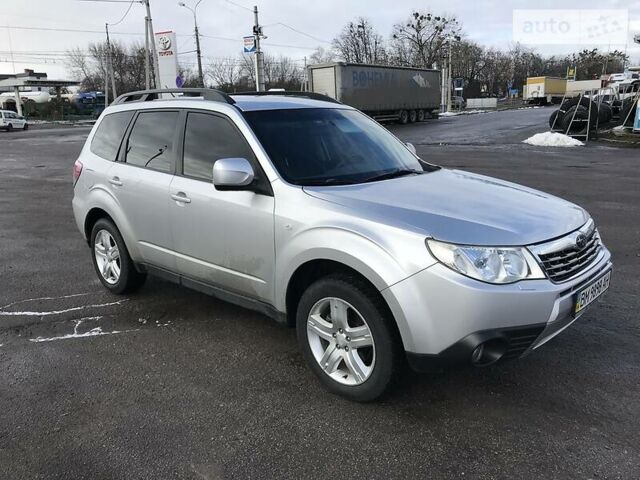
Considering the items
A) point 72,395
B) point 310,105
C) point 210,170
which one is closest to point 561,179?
point 310,105

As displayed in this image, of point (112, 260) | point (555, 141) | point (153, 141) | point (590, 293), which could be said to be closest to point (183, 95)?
point (153, 141)

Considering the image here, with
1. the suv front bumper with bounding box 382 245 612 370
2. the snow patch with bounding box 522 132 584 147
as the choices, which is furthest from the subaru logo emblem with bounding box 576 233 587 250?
the snow patch with bounding box 522 132 584 147

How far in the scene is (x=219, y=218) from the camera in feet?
12.8

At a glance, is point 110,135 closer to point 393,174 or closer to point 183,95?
point 183,95

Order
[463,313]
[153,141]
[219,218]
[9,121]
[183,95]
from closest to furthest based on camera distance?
[463,313], [219,218], [153,141], [183,95], [9,121]

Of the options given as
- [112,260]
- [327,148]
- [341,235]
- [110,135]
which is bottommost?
[112,260]

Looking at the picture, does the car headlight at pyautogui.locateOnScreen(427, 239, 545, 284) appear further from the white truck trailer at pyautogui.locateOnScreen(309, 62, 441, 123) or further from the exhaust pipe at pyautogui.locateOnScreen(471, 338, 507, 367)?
the white truck trailer at pyautogui.locateOnScreen(309, 62, 441, 123)

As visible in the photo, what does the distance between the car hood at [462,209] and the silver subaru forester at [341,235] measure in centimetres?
1

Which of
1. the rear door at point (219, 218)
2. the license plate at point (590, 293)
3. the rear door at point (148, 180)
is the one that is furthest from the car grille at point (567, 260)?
the rear door at point (148, 180)

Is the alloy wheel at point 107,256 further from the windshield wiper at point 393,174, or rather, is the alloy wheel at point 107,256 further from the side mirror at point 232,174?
the windshield wiper at point 393,174

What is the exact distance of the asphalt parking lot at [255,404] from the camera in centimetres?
283

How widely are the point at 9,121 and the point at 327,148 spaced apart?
5261 centimetres

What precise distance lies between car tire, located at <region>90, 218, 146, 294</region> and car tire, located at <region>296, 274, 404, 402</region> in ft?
7.46

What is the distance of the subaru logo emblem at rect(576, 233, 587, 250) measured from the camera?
326 centimetres
